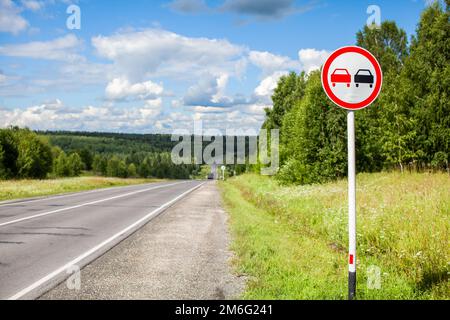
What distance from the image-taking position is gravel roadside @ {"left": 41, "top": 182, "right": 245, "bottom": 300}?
513 centimetres

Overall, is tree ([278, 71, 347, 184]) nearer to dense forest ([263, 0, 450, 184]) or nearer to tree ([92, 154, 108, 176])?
dense forest ([263, 0, 450, 184])

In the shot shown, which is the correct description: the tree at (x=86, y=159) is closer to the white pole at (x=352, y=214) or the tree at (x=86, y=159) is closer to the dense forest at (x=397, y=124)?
the dense forest at (x=397, y=124)

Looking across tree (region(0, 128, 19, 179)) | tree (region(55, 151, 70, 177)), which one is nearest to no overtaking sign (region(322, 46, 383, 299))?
tree (region(0, 128, 19, 179))

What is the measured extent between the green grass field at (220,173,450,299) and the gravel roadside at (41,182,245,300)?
0.41 metres

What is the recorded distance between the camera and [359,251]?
7.43 meters

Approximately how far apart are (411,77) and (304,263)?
24175 mm

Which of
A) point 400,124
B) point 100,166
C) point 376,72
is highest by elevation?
point 400,124

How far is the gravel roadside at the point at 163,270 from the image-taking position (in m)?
5.13

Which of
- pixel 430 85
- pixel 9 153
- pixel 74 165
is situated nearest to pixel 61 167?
pixel 74 165

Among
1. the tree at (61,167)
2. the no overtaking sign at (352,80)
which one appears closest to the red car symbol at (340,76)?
the no overtaking sign at (352,80)

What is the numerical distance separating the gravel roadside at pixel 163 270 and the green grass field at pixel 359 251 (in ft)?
1.34

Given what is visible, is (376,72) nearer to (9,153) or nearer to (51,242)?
(51,242)

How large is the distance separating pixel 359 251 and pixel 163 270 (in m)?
3.88

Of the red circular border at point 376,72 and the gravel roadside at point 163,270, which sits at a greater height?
the red circular border at point 376,72
